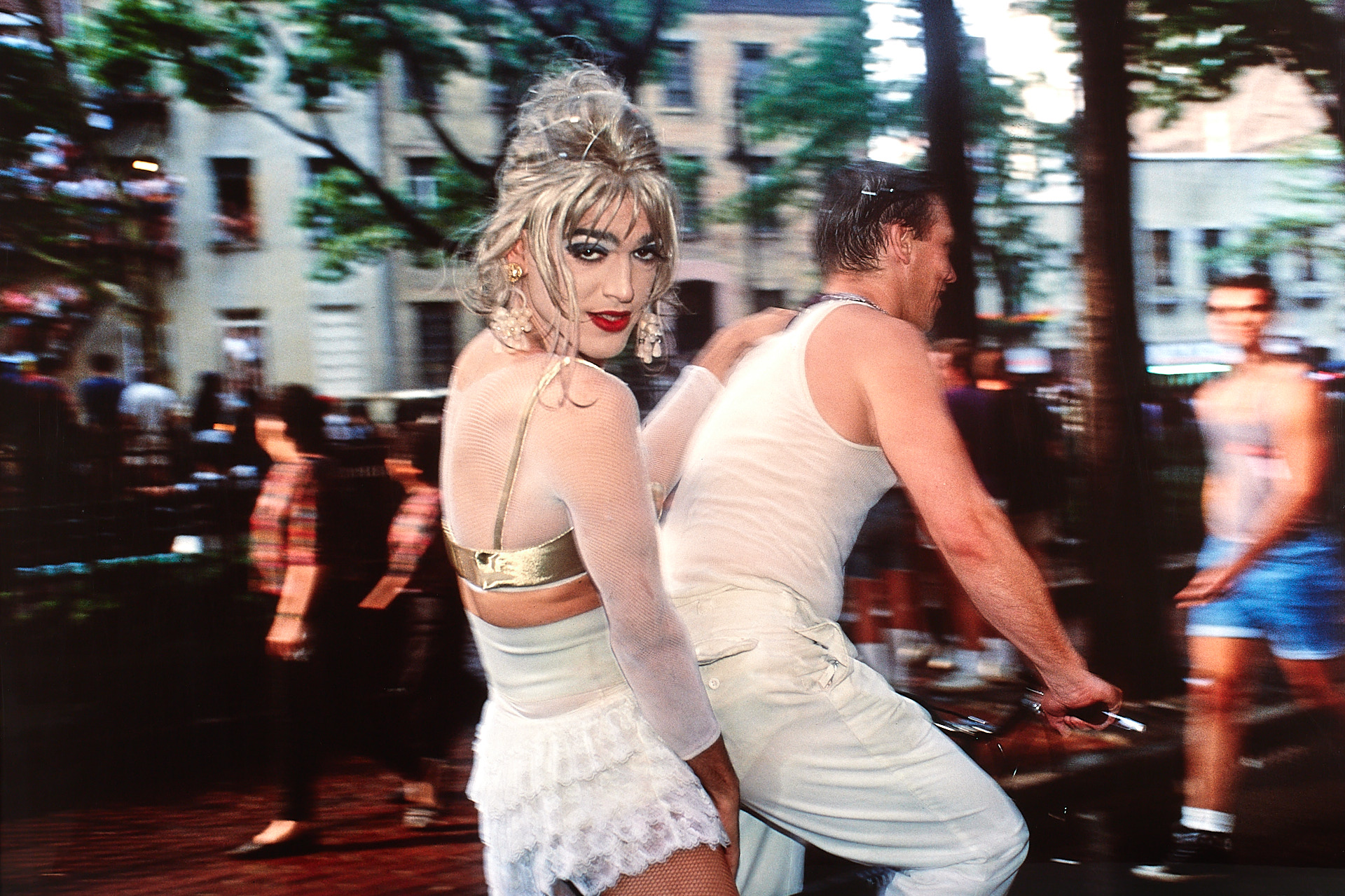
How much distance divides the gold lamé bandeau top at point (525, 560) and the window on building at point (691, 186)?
1.35m

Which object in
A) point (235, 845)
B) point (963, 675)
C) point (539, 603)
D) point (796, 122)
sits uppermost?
point (796, 122)

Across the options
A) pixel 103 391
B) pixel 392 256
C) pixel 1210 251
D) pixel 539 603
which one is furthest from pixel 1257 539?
pixel 103 391

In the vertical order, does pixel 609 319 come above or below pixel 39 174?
below

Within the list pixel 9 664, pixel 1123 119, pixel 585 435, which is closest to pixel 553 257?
pixel 585 435

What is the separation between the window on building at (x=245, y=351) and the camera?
2.52 meters

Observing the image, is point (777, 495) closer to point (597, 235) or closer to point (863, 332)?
point (863, 332)

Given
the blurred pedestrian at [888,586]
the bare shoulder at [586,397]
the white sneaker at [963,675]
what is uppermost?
the bare shoulder at [586,397]

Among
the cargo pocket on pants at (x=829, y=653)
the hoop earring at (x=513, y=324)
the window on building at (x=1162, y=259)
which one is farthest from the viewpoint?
the window on building at (x=1162, y=259)

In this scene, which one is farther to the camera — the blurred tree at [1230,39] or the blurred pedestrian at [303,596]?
the blurred tree at [1230,39]

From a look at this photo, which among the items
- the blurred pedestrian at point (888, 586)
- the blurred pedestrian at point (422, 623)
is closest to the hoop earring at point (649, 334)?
the blurred pedestrian at point (422, 623)

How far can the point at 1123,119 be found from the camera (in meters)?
2.97

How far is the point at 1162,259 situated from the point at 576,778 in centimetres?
244

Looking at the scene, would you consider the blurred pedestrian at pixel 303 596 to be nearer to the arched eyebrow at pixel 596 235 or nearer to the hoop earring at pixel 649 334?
the hoop earring at pixel 649 334

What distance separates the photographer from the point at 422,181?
2598 mm
